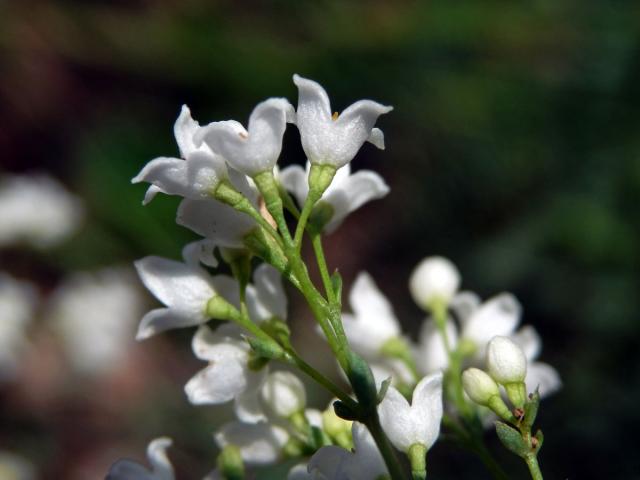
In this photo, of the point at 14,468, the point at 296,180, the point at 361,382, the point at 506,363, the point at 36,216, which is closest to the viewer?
the point at 361,382

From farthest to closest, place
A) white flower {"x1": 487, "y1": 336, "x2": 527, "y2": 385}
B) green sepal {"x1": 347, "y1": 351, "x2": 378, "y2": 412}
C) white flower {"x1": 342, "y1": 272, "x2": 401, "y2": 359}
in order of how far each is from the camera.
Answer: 1. white flower {"x1": 342, "y1": 272, "x2": 401, "y2": 359}
2. white flower {"x1": 487, "y1": 336, "x2": 527, "y2": 385}
3. green sepal {"x1": 347, "y1": 351, "x2": 378, "y2": 412}

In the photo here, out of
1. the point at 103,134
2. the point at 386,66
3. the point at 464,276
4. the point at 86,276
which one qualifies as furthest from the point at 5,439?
the point at 386,66

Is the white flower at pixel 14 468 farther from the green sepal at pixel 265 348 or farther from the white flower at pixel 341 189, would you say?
the green sepal at pixel 265 348

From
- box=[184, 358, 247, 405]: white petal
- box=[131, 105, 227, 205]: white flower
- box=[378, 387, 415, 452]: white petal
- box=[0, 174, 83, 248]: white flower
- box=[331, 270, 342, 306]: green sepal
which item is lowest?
box=[378, 387, 415, 452]: white petal

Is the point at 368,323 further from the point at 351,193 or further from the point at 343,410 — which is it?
the point at 343,410

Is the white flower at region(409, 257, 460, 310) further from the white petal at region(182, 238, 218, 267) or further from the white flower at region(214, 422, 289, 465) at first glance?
the white petal at region(182, 238, 218, 267)

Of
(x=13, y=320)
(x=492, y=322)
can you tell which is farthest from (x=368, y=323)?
(x=13, y=320)

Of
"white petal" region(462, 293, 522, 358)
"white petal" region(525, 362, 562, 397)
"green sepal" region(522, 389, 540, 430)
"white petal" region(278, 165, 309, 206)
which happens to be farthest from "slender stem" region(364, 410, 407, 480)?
"white petal" region(462, 293, 522, 358)
